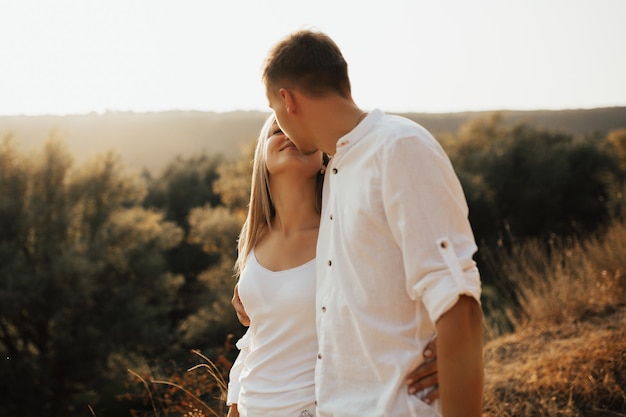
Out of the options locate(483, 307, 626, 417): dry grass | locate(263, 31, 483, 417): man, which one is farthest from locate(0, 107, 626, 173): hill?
locate(263, 31, 483, 417): man

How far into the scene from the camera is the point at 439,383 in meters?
1.49

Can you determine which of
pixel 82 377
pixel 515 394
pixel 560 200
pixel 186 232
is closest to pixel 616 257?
pixel 515 394

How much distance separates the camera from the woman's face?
7.78 ft

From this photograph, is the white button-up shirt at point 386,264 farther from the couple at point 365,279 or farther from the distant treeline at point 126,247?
the distant treeline at point 126,247

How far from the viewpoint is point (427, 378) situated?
158 centimetres

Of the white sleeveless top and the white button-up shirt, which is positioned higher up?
the white button-up shirt

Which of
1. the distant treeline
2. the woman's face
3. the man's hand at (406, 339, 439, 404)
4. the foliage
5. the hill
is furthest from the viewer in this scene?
the hill

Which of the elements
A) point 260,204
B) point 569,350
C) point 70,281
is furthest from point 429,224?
point 70,281

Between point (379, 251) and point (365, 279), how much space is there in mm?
85

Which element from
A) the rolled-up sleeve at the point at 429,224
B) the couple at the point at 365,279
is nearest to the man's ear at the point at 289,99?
the couple at the point at 365,279

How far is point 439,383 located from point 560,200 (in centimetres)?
2586

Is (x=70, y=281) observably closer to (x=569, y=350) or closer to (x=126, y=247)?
(x=126, y=247)

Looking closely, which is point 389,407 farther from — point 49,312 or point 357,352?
point 49,312

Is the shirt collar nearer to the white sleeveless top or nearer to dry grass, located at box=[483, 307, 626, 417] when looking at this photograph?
the white sleeveless top
